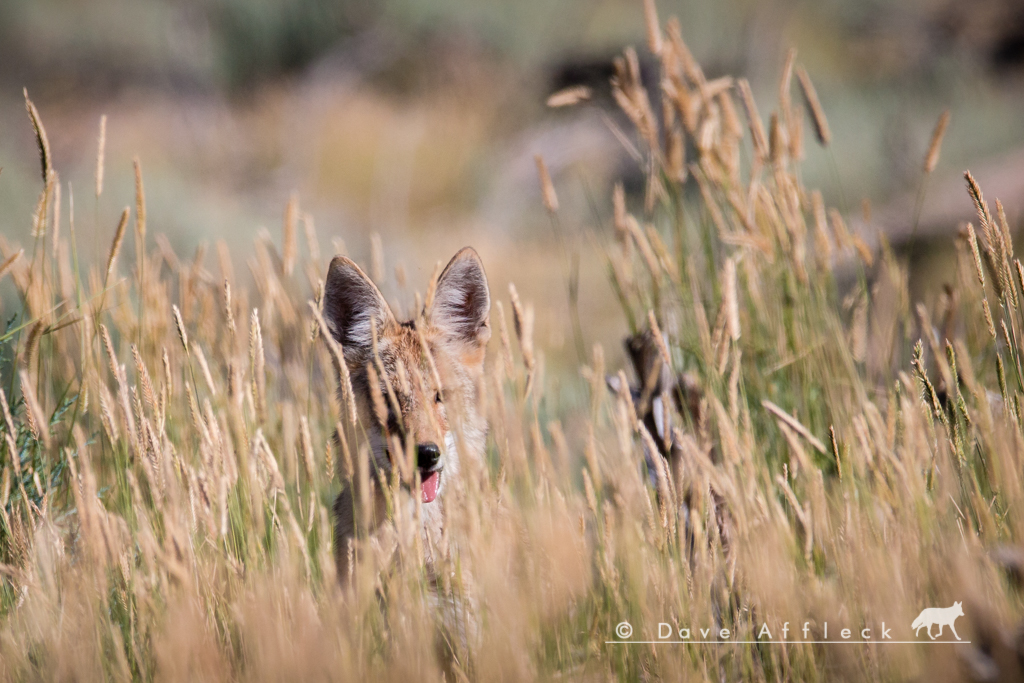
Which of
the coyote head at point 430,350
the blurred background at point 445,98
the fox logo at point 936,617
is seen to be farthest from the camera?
the blurred background at point 445,98

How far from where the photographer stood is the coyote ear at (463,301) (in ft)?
8.92

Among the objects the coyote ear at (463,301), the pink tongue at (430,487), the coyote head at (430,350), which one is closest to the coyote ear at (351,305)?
the coyote head at (430,350)

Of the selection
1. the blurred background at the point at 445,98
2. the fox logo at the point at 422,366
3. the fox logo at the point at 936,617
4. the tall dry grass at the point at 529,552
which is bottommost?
the fox logo at the point at 936,617

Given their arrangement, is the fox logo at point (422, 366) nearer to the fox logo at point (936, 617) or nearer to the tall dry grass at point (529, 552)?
the tall dry grass at point (529, 552)

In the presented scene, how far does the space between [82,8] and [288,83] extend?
370 cm

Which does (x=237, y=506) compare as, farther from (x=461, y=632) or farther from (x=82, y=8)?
(x=82, y=8)

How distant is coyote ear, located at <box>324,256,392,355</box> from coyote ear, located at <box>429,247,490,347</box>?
0.22 metres

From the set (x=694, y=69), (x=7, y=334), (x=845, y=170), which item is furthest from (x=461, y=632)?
(x=845, y=170)

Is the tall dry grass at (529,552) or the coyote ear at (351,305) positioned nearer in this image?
the tall dry grass at (529,552)

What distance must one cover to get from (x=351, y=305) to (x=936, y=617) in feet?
7.16

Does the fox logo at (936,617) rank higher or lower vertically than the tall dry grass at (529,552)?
lower

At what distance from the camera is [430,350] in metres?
2.81

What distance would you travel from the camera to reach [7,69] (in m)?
13.1

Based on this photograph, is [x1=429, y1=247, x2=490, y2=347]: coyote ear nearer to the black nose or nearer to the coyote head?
the coyote head
